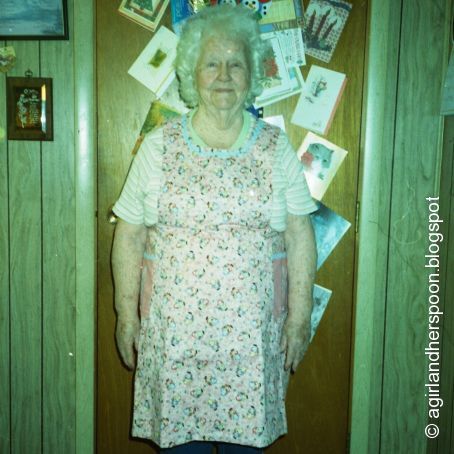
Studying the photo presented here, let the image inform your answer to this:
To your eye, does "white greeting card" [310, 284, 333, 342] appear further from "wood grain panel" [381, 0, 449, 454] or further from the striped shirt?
the striped shirt

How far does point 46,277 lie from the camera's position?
5.22ft

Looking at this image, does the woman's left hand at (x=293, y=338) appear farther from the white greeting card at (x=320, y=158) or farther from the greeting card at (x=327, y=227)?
the white greeting card at (x=320, y=158)

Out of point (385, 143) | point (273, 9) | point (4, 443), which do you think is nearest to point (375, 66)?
point (385, 143)

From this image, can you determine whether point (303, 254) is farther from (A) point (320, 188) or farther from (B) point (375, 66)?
(B) point (375, 66)

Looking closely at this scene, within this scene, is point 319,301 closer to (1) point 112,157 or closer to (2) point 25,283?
(1) point 112,157

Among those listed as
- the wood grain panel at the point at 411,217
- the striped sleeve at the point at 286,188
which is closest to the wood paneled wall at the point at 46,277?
the striped sleeve at the point at 286,188

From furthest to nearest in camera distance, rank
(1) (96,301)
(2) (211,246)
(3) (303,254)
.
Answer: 1. (1) (96,301)
2. (3) (303,254)
3. (2) (211,246)

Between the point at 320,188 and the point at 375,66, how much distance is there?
45 cm

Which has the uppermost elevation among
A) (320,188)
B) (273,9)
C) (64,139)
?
(273,9)

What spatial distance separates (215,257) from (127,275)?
0.29 metres

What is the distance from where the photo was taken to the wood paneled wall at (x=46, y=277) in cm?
153

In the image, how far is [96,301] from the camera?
1629 mm

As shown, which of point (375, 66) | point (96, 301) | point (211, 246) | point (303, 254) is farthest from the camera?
point (96, 301)

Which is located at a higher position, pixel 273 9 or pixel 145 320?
pixel 273 9
